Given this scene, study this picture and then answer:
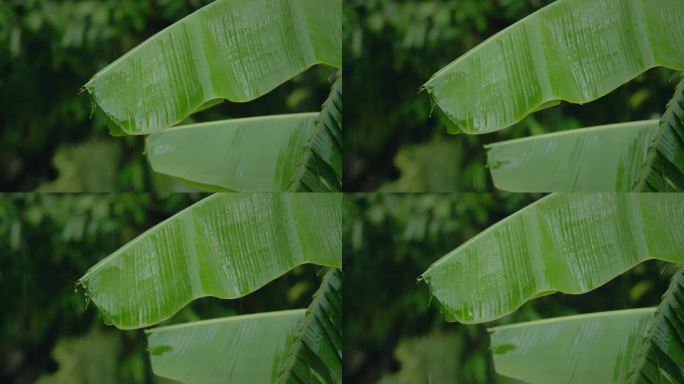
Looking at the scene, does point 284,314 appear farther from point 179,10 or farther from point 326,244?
point 179,10

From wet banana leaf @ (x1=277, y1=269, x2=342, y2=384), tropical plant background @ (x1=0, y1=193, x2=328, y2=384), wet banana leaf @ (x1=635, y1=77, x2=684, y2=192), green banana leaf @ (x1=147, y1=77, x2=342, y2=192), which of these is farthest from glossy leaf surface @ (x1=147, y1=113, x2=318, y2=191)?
wet banana leaf @ (x1=635, y1=77, x2=684, y2=192)

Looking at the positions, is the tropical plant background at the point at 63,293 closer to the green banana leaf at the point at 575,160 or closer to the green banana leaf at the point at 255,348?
the green banana leaf at the point at 255,348

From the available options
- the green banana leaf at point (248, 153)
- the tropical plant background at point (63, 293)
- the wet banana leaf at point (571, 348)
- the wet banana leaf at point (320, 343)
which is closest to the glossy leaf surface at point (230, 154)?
the green banana leaf at point (248, 153)

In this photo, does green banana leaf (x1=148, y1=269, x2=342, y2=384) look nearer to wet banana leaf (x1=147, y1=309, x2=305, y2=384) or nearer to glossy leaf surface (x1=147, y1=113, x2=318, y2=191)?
wet banana leaf (x1=147, y1=309, x2=305, y2=384)

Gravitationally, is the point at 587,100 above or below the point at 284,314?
above

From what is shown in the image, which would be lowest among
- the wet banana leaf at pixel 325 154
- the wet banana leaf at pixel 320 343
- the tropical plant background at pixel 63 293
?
the wet banana leaf at pixel 320 343

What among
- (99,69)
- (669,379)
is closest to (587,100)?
(669,379)

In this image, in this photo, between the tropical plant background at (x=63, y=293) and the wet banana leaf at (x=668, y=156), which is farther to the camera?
the wet banana leaf at (x=668, y=156)
